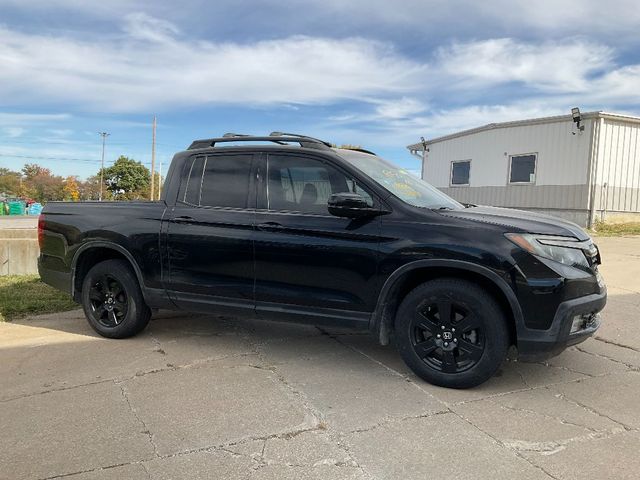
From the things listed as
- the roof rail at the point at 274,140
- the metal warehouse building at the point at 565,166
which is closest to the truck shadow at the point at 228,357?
the roof rail at the point at 274,140

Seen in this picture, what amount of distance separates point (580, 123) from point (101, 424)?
16.6 m

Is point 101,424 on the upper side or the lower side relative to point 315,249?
lower

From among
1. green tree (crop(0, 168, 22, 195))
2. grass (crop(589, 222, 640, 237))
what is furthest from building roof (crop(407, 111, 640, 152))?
green tree (crop(0, 168, 22, 195))

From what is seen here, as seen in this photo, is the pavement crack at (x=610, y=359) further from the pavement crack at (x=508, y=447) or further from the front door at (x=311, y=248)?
the front door at (x=311, y=248)

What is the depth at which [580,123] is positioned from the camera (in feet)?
53.6

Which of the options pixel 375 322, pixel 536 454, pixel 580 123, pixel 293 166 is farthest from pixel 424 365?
pixel 580 123

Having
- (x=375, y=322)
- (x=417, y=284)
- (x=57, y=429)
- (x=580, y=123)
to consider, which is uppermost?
(x=580, y=123)

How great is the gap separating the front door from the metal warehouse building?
47.0 feet

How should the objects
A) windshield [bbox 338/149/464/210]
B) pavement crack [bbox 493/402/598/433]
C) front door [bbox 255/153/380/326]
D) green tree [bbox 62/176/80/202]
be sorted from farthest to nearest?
green tree [bbox 62/176/80/202]
windshield [bbox 338/149/464/210]
front door [bbox 255/153/380/326]
pavement crack [bbox 493/402/598/433]

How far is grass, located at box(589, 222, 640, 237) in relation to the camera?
16031mm

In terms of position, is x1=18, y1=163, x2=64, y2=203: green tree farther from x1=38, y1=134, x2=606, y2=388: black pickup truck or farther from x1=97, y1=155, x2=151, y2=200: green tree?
x1=38, y1=134, x2=606, y2=388: black pickup truck

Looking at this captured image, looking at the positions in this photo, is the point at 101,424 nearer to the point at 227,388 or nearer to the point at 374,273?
the point at 227,388

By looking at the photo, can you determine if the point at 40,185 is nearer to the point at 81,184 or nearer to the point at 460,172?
the point at 81,184

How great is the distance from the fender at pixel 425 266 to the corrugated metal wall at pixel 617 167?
48.2 ft
